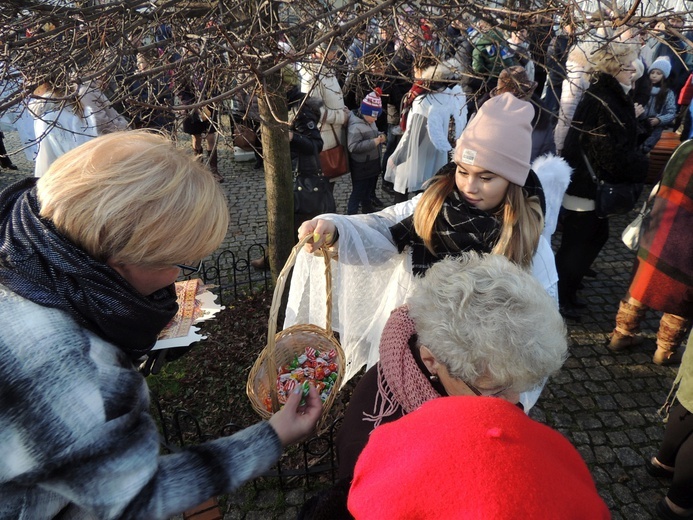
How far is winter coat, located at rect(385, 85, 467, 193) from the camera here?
4.78m

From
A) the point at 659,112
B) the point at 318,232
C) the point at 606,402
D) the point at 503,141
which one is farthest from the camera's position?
the point at 659,112

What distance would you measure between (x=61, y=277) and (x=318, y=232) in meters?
1.21

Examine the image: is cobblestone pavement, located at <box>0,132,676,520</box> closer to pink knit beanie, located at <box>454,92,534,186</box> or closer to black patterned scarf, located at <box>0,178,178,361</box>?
black patterned scarf, located at <box>0,178,178,361</box>

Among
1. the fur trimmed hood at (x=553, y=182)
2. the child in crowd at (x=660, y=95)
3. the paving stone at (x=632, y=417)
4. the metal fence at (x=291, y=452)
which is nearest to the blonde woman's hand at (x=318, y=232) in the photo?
the metal fence at (x=291, y=452)

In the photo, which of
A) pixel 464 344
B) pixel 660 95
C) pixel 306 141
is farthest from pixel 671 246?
pixel 660 95

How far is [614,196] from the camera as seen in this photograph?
3490mm

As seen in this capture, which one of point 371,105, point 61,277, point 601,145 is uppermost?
point 61,277

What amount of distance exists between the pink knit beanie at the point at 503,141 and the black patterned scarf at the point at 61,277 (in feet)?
5.28

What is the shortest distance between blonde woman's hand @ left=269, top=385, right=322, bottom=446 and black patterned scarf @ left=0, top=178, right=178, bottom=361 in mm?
684

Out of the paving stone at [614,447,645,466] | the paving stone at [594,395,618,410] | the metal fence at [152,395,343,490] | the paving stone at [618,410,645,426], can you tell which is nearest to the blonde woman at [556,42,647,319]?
the paving stone at [594,395,618,410]

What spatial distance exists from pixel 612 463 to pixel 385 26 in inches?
129

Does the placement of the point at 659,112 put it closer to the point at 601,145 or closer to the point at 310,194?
the point at 601,145

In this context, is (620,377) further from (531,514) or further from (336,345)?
(531,514)

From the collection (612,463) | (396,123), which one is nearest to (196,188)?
(612,463)
